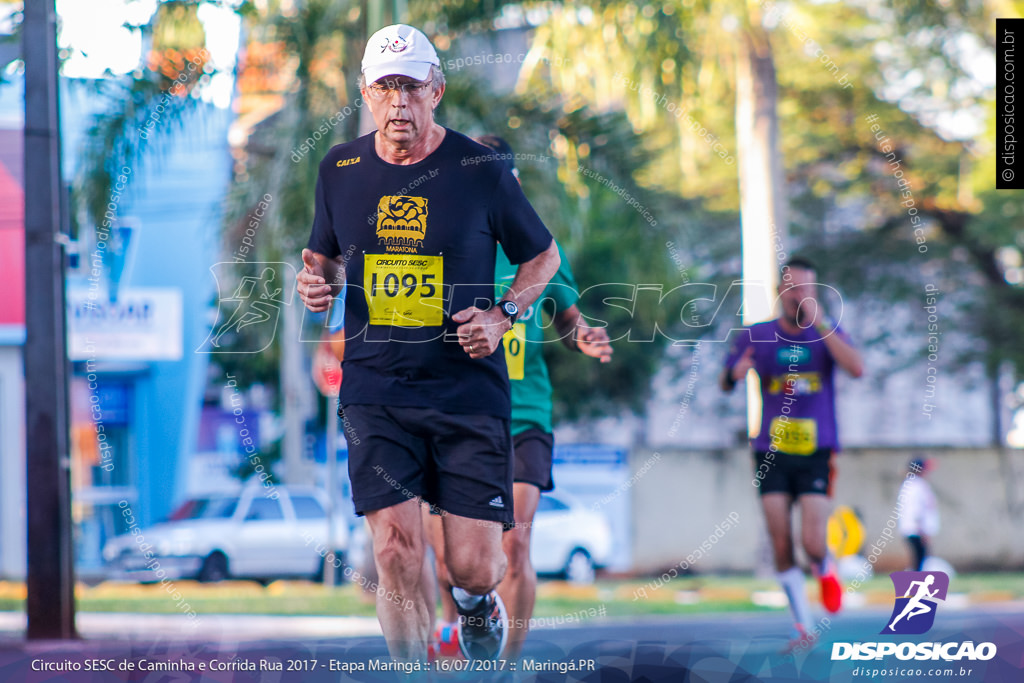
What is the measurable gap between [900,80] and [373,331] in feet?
57.7

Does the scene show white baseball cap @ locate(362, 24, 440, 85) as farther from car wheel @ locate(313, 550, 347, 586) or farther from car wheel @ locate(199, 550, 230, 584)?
car wheel @ locate(199, 550, 230, 584)

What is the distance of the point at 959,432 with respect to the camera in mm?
27672

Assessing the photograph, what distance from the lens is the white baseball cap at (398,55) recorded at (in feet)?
11.8

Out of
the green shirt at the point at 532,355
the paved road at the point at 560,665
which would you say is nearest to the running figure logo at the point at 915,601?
the paved road at the point at 560,665

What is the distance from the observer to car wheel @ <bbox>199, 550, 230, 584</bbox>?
595 inches

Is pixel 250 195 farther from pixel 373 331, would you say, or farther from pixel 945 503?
pixel 945 503

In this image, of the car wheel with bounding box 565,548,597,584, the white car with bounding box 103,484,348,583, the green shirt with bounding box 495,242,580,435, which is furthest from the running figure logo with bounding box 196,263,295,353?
the car wheel with bounding box 565,548,597,584

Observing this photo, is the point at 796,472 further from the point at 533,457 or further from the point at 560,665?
the point at 560,665

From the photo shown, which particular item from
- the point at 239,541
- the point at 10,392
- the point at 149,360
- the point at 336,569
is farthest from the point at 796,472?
the point at 10,392

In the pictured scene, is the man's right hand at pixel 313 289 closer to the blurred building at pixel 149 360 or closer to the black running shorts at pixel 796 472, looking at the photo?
the black running shorts at pixel 796 472

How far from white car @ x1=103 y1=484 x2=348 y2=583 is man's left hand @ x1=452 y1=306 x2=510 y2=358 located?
11.5m

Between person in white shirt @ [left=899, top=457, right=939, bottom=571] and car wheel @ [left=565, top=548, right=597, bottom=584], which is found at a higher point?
person in white shirt @ [left=899, top=457, right=939, bottom=571]

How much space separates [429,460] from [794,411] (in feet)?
8.97

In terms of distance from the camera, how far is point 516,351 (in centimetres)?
452
